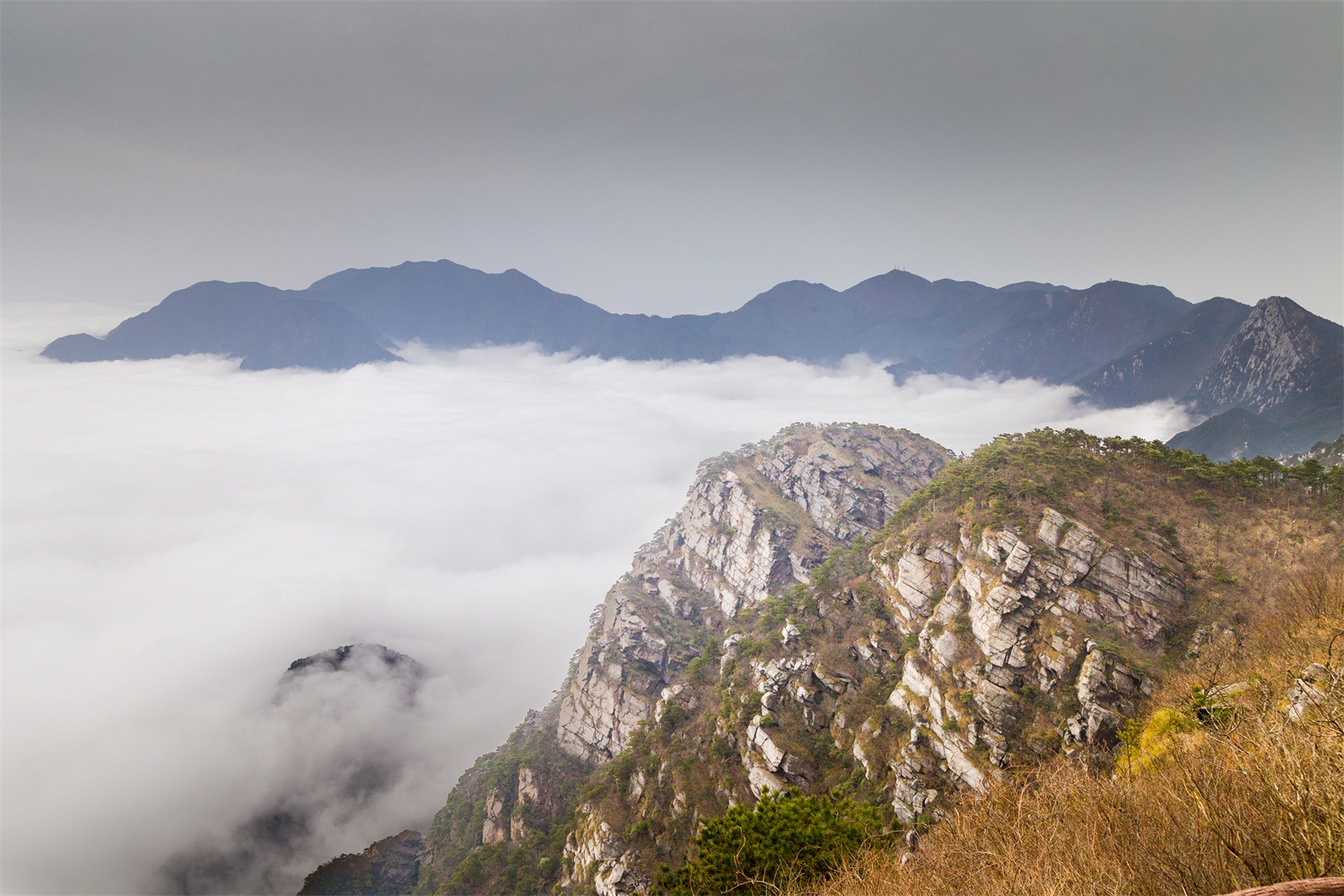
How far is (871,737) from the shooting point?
44.0 m

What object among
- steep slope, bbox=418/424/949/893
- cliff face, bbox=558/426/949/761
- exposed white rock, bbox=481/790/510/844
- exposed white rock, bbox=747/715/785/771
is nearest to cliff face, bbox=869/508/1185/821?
exposed white rock, bbox=747/715/785/771

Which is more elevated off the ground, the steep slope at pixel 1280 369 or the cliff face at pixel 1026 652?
the steep slope at pixel 1280 369

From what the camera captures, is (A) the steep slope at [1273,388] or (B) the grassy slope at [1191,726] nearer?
(B) the grassy slope at [1191,726]

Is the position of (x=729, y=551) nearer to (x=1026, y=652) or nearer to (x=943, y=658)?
(x=943, y=658)

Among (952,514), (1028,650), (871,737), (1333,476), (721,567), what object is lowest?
(721,567)

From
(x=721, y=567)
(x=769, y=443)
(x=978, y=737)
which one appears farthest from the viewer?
(x=769, y=443)

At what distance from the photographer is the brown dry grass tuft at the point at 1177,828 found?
8.93 m

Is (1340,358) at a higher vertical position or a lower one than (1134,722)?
higher

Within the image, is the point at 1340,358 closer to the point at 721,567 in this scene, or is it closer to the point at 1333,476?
the point at 1333,476

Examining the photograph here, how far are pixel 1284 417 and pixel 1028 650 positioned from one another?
17093 centimetres

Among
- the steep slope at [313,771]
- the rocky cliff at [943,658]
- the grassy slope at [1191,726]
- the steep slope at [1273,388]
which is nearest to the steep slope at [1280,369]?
the steep slope at [1273,388]

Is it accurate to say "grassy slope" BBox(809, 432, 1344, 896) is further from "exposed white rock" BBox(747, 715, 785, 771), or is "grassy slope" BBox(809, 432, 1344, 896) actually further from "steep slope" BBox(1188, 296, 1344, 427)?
"steep slope" BBox(1188, 296, 1344, 427)

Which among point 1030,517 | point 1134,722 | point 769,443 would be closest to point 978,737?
point 1134,722

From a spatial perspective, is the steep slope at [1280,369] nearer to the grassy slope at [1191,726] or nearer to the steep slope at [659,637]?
the steep slope at [659,637]
